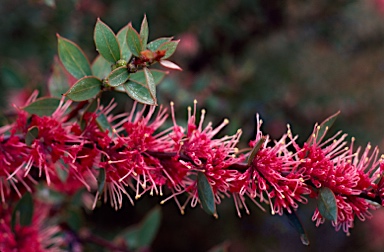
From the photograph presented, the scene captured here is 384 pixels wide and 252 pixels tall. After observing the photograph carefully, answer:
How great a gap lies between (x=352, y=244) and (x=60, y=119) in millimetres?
1914

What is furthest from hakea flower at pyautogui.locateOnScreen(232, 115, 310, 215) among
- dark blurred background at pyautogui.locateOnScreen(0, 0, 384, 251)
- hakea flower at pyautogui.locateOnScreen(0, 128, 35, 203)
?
dark blurred background at pyautogui.locateOnScreen(0, 0, 384, 251)

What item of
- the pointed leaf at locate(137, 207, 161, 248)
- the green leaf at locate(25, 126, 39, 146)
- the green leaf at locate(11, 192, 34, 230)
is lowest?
the pointed leaf at locate(137, 207, 161, 248)

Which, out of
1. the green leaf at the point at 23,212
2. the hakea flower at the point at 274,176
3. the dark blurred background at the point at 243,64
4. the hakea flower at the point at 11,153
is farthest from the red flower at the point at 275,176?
the dark blurred background at the point at 243,64

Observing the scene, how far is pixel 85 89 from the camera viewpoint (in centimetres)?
80

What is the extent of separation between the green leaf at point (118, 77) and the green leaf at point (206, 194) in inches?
7.3

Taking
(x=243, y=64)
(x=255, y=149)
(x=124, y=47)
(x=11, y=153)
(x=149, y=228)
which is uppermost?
(x=243, y=64)

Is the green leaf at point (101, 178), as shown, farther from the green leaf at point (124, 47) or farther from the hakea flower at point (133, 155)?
the green leaf at point (124, 47)

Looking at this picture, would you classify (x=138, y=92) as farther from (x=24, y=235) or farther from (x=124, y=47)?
(x=24, y=235)

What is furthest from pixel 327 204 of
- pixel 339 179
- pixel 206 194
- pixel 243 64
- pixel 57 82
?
pixel 243 64

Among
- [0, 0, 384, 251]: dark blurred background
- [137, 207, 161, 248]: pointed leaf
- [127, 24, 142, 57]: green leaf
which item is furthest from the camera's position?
[0, 0, 384, 251]: dark blurred background

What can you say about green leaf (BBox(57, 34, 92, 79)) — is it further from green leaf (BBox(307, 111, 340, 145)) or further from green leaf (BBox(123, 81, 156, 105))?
green leaf (BBox(307, 111, 340, 145))

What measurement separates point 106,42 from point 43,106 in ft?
0.60

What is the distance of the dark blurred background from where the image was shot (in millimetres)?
1759

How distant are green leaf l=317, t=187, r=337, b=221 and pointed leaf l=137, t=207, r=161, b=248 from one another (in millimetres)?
644
